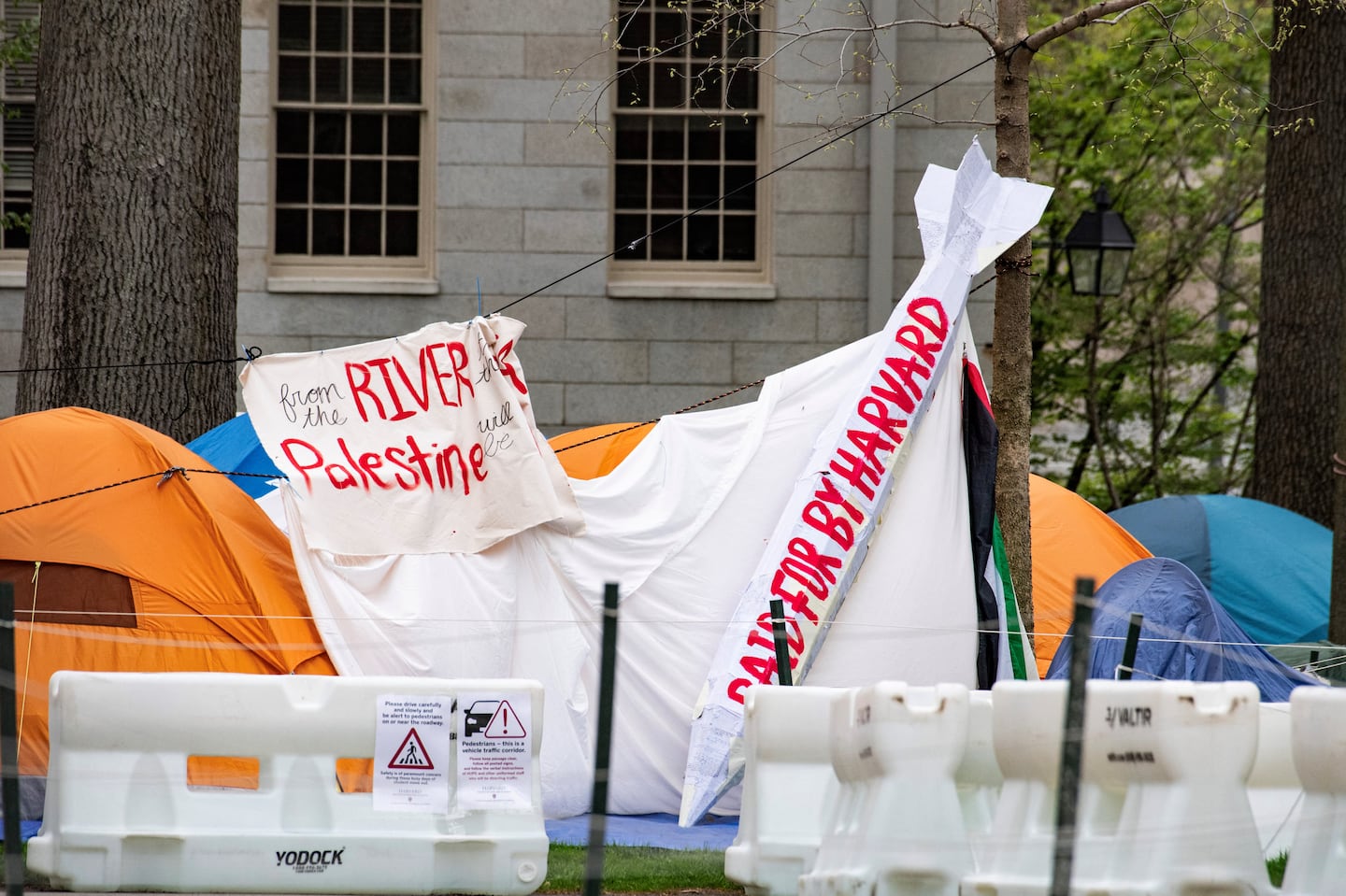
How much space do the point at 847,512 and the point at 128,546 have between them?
339 centimetres

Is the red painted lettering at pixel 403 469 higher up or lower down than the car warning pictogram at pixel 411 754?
higher up

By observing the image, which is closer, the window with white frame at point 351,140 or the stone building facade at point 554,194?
the stone building facade at point 554,194

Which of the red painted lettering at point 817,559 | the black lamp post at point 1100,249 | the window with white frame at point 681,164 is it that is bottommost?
the red painted lettering at point 817,559

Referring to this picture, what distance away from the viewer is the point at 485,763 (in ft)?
18.7

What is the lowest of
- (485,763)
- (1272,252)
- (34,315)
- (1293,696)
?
(485,763)

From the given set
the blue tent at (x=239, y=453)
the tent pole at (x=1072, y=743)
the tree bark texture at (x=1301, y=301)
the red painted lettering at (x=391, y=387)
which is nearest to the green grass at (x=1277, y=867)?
the tent pole at (x=1072, y=743)

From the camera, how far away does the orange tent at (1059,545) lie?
943 centimetres

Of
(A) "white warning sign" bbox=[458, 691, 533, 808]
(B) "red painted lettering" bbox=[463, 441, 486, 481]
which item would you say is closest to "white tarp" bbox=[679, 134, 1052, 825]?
(B) "red painted lettering" bbox=[463, 441, 486, 481]

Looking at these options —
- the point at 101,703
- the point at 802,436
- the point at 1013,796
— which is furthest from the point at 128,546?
the point at 1013,796

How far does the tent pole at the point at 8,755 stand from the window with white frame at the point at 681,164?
34.7 feet

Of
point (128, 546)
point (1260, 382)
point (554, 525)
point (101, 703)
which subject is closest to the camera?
point (101, 703)

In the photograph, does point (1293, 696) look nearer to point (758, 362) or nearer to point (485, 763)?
point (485, 763)

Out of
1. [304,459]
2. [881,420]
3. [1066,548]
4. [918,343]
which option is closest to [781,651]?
[881,420]

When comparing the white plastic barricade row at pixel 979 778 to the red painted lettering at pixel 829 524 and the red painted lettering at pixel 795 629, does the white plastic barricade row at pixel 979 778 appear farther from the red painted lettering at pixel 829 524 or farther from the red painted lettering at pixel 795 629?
the red painted lettering at pixel 829 524
